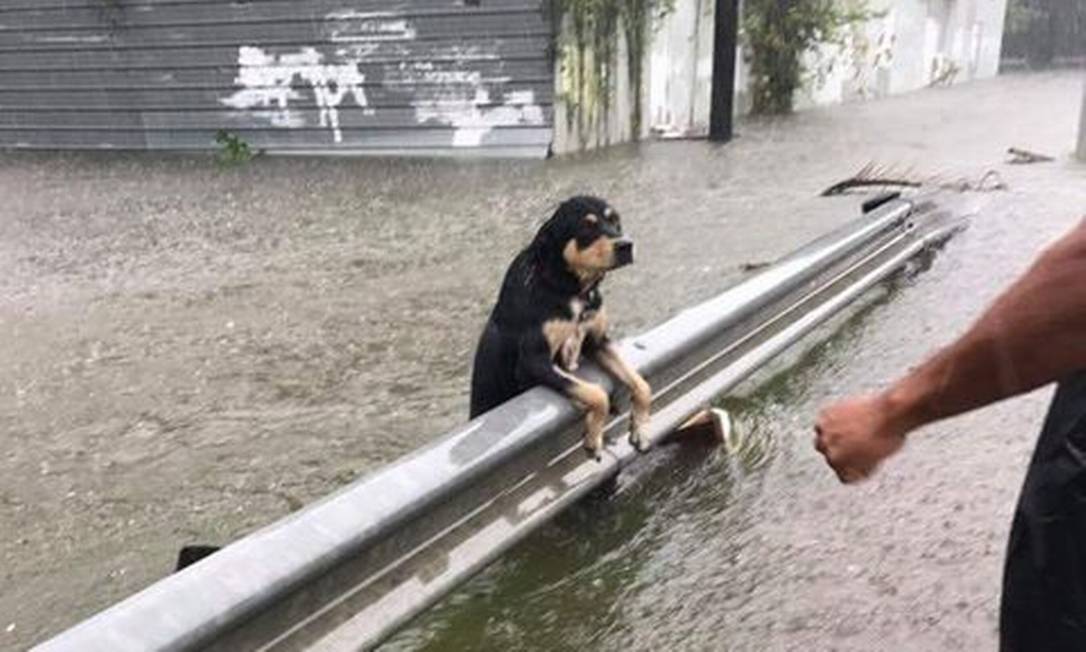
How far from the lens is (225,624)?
5.74 feet

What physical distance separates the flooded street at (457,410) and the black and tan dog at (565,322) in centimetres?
43

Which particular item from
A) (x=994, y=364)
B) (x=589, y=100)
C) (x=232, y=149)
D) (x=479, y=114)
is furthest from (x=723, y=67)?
(x=994, y=364)

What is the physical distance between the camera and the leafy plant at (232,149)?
12.3 metres

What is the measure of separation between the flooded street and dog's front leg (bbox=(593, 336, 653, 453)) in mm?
266

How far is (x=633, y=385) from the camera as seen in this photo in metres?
3.08

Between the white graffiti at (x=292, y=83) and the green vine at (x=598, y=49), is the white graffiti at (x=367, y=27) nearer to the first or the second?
the white graffiti at (x=292, y=83)

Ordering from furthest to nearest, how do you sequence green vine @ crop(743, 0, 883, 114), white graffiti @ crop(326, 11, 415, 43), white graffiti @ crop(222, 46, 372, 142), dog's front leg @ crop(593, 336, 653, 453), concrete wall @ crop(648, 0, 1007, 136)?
green vine @ crop(743, 0, 883, 114)
concrete wall @ crop(648, 0, 1007, 136)
white graffiti @ crop(222, 46, 372, 142)
white graffiti @ crop(326, 11, 415, 43)
dog's front leg @ crop(593, 336, 653, 453)

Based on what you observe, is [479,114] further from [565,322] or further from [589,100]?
[565,322]

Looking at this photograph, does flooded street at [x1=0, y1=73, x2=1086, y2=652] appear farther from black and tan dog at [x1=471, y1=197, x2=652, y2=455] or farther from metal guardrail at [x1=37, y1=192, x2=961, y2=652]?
black and tan dog at [x1=471, y1=197, x2=652, y2=455]

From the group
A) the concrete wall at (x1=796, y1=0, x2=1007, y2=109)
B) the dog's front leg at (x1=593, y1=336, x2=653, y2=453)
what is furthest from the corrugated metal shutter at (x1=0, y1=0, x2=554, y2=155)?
the dog's front leg at (x1=593, y1=336, x2=653, y2=453)

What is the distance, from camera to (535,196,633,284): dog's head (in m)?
2.97

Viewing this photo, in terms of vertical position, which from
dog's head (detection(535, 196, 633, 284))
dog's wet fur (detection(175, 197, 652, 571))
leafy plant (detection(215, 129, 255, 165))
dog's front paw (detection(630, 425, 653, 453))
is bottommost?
leafy plant (detection(215, 129, 255, 165))

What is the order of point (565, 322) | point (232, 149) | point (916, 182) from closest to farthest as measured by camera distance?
point (565, 322) < point (916, 182) < point (232, 149)

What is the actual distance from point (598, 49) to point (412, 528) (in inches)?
391
